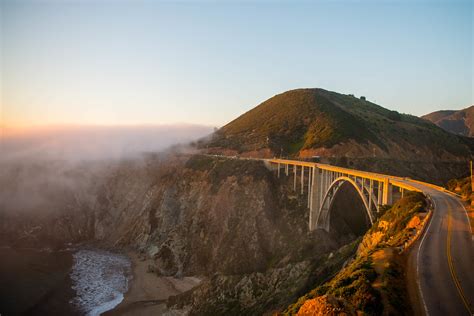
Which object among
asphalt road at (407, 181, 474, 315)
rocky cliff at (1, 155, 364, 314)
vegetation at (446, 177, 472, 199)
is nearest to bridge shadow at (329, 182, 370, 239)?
rocky cliff at (1, 155, 364, 314)

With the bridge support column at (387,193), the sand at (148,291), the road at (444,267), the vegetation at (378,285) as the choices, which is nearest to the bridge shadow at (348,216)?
the bridge support column at (387,193)

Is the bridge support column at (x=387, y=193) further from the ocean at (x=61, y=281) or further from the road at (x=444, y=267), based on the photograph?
the ocean at (x=61, y=281)

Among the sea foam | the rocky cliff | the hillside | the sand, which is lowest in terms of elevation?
the sea foam

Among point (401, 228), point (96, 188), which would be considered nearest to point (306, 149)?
point (96, 188)

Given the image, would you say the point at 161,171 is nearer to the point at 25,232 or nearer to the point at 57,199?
the point at 57,199

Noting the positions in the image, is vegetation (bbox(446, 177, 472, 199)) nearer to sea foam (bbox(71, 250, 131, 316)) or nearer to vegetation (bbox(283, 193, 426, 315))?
vegetation (bbox(283, 193, 426, 315))
